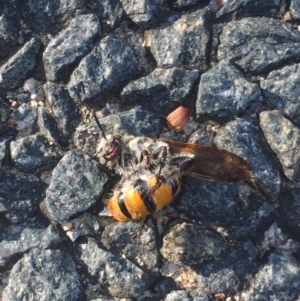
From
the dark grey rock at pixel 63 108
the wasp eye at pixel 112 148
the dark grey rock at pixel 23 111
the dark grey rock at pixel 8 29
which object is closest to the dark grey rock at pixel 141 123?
the wasp eye at pixel 112 148

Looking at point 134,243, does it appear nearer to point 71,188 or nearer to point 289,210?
point 71,188

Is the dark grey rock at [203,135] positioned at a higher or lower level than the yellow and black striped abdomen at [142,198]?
lower

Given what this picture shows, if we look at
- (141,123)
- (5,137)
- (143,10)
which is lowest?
(141,123)

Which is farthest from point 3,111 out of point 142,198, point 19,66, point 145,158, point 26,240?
point 142,198

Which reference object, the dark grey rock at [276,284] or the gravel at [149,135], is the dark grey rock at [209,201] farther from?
the dark grey rock at [276,284]

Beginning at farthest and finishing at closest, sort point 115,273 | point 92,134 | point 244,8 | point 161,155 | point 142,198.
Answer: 1. point 244,8
2. point 92,134
3. point 115,273
4. point 161,155
5. point 142,198

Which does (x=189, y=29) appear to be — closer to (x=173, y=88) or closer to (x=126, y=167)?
(x=173, y=88)
